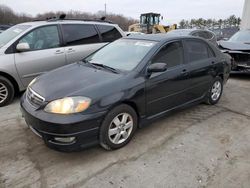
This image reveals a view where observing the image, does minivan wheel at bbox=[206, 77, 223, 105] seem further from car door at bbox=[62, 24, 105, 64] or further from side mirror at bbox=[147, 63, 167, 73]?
car door at bbox=[62, 24, 105, 64]

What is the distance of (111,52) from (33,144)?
1.87 m

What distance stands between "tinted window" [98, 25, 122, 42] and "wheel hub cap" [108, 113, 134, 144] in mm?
3480

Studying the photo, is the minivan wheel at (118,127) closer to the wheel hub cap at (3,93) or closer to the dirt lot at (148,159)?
the dirt lot at (148,159)

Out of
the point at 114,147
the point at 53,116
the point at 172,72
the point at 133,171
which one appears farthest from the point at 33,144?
the point at 172,72

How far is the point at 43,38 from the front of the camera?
5285 mm

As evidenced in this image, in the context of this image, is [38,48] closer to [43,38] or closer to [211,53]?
[43,38]

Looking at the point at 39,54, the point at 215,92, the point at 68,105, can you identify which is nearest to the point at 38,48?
the point at 39,54

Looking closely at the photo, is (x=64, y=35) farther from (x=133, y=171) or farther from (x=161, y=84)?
(x=133, y=171)

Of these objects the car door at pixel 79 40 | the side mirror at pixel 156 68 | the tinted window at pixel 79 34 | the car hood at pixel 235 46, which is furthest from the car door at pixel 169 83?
the car hood at pixel 235 46

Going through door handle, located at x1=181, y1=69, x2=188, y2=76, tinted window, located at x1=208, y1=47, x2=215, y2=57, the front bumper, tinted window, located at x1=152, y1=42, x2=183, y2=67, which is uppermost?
tinted window, located at x1=152, y1=42, x2=183, y2=67

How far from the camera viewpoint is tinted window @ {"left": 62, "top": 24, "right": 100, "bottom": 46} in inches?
221

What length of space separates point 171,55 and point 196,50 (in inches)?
30.1

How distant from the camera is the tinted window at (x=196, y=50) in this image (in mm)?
4238

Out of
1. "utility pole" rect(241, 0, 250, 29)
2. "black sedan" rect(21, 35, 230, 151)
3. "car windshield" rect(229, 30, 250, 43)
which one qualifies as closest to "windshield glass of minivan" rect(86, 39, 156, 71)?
"black sedan" rect(21, 35, 230, 151)
